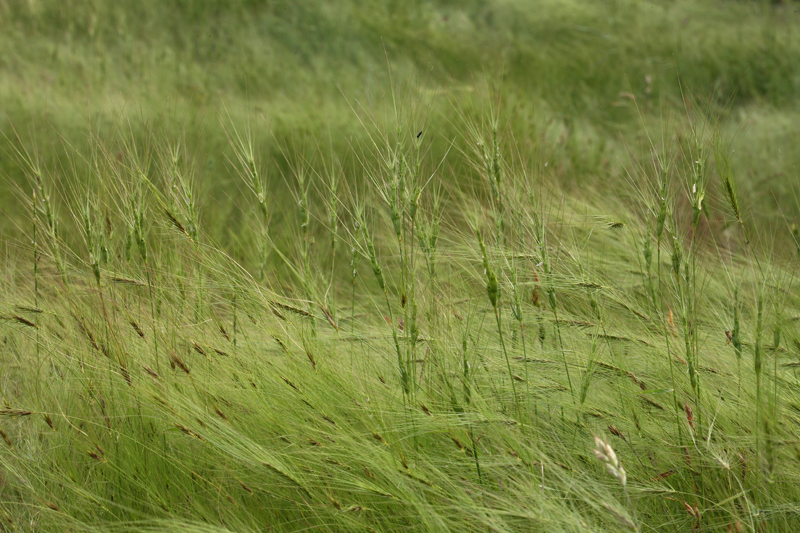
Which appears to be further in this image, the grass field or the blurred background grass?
the blurred background grass

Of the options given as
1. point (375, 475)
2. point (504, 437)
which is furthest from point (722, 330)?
point (375, 475)

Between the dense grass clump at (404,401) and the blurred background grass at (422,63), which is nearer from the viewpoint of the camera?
the dense grass clump at (404,401)

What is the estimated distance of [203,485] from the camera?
136cm

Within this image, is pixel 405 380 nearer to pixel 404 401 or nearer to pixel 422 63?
pixel 404 401

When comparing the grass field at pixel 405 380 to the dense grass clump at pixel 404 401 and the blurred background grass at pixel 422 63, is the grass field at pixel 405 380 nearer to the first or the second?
the dense grass clump at pixel 404 401

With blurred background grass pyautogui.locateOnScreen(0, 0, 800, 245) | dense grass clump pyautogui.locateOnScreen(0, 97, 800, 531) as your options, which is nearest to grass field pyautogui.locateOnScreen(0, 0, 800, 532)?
dense grass clump pyautogui.locateOnScreen(0, 97, 800, 531)

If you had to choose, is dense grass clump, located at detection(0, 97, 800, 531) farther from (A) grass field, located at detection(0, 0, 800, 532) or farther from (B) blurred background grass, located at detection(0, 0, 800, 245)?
(B) blurred background grass, located at detection(0, 0, 800, 245)

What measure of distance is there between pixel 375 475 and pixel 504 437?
268mm

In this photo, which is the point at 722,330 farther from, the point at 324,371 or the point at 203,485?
the point at 203,485

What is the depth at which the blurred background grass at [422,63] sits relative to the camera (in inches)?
159

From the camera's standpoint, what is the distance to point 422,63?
16.4 feet

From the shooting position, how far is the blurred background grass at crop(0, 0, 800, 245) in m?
4.03

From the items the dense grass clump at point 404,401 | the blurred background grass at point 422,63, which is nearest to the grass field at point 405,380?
the dense grass clump at point 404,401

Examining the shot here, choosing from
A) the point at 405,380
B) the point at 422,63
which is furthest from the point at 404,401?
the point at 422,63
